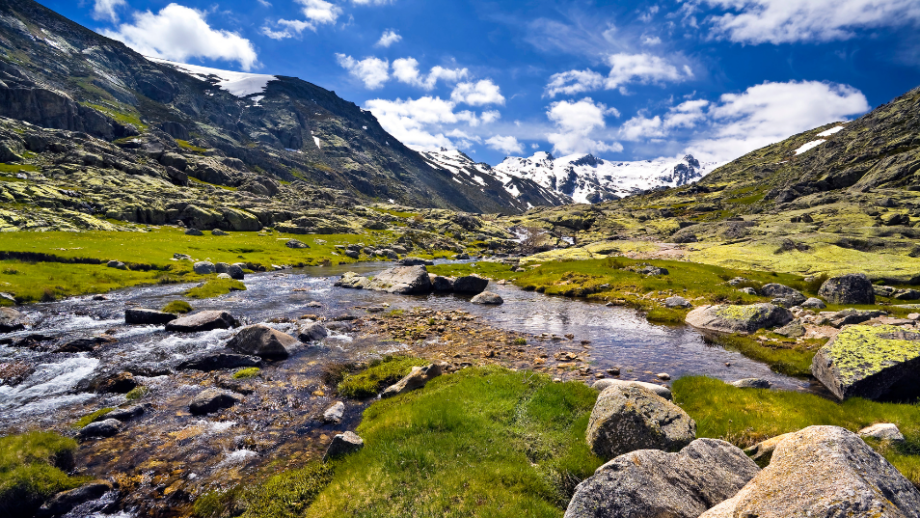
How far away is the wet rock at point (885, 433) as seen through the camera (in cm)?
1053

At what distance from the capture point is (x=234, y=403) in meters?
15.8

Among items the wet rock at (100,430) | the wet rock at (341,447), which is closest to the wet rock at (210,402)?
the wet rock at (100,430)

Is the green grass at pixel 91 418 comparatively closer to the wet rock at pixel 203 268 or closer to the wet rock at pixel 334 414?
the wet rock at pixel 334 414

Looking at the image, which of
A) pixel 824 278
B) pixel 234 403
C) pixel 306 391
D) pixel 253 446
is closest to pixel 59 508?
pixel 253 446

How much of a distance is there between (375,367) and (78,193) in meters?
114

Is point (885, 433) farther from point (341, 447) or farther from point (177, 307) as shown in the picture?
point (177, 307)

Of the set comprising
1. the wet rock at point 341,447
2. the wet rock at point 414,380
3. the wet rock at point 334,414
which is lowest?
the wet rock at point 334,414

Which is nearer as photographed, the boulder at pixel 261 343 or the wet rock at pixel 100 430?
the wet rock at pixel 100 430

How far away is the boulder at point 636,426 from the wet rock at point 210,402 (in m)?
15.0

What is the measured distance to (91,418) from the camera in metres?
13.9

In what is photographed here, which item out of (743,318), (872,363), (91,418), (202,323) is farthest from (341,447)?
(743,318)

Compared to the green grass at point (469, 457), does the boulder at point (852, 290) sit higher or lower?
higher

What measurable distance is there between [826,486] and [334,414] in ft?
48.2

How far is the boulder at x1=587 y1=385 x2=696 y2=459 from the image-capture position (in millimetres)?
10141
